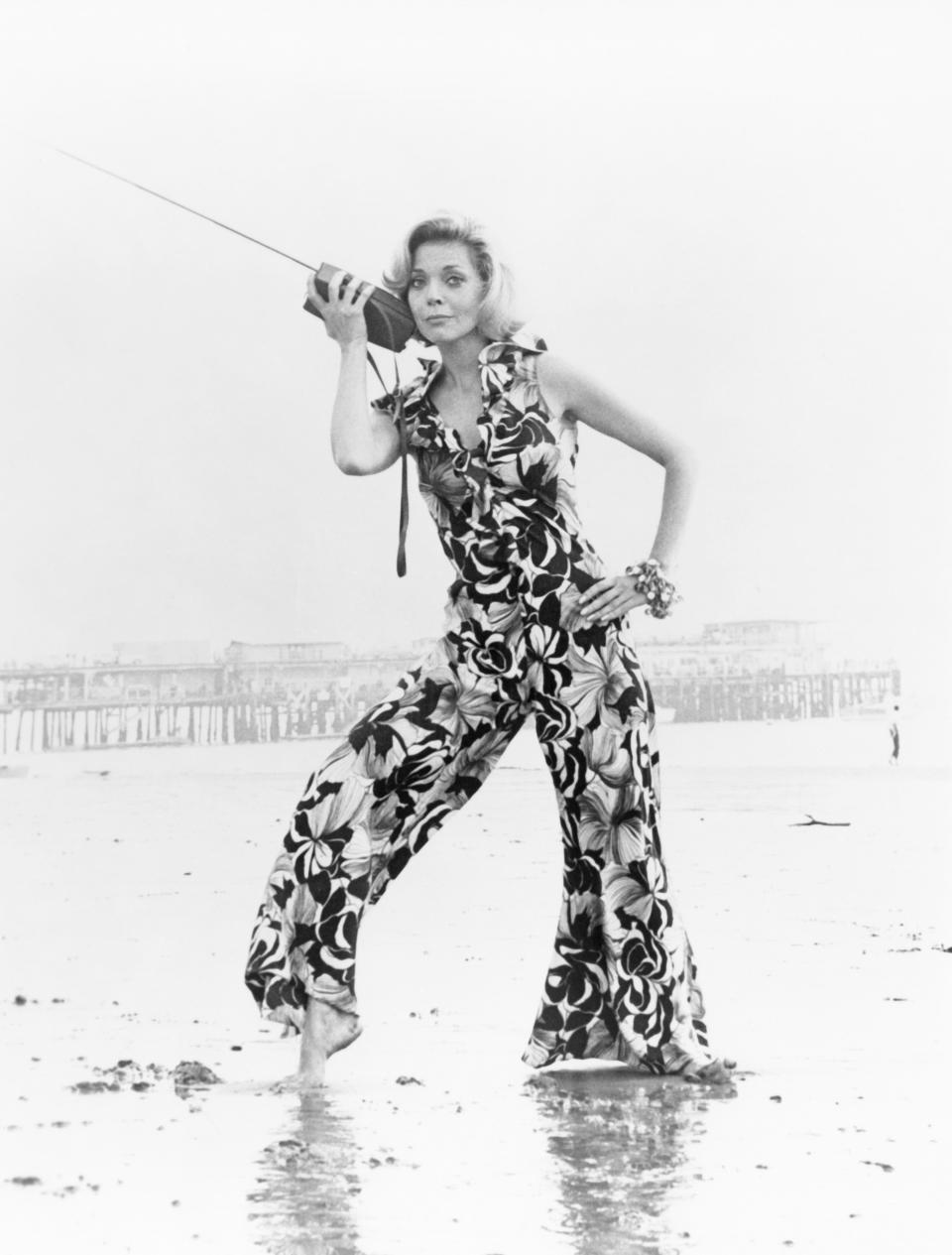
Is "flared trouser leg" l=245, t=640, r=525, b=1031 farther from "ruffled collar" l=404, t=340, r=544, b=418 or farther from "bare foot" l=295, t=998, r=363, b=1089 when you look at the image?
"ruffled collar" l=404, t=340, r=544, b=418

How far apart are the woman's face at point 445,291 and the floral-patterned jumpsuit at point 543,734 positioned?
129 millimetres

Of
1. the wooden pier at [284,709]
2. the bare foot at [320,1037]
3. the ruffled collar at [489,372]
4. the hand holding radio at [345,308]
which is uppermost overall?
the hand holding radio at [345,308]

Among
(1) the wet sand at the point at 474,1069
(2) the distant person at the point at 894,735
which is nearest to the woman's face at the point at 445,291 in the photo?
(1) the wet sand at the point at 474,1069

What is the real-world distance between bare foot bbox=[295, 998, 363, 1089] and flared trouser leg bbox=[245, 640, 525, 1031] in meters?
0.02

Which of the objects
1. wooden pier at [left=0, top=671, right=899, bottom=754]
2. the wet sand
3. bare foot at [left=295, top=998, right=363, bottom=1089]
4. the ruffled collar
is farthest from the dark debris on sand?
wooden pier at [left=0, top=671, right=899, bottom=754]

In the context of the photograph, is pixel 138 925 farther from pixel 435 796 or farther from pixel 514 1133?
pixel 514 1133

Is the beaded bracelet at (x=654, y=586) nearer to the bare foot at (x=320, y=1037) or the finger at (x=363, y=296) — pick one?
the finger at (x=363, y=296)

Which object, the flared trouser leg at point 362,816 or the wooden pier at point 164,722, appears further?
the wooden pier at point 164,722

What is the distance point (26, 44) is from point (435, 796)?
2.60m

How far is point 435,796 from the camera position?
3.81m

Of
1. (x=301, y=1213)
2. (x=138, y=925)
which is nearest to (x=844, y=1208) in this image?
(x=301, y=1213)

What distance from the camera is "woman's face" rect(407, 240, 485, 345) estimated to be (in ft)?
12.7

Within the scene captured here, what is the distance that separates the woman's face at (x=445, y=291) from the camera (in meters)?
3.88

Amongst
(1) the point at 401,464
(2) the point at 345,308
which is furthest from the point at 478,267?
(1) the point at 401,464
